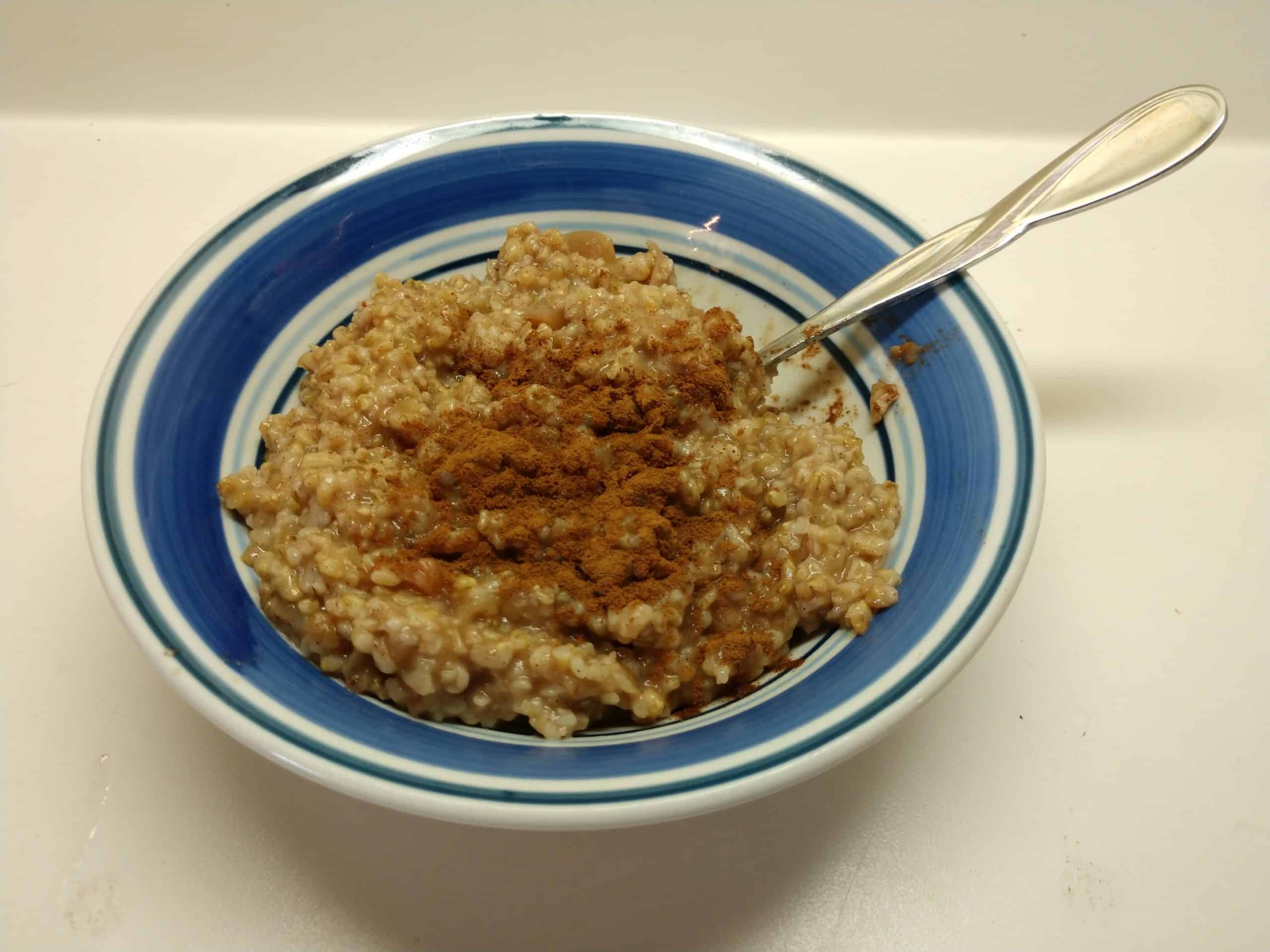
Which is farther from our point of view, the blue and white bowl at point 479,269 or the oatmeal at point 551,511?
the oatmeal at point 551,511

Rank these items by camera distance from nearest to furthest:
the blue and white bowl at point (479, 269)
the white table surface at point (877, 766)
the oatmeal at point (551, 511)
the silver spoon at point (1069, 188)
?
the blue and white bowl at point (479, 269), the oatmeal at point (551, 511), the white table surface at point (877, 766), the silver spoon at point (1069, 188)

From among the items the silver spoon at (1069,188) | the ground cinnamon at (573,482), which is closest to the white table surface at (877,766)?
the silver spoon at (1069,188)

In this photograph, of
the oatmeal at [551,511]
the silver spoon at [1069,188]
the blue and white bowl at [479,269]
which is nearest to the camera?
the blue and white bowl at [479,269]

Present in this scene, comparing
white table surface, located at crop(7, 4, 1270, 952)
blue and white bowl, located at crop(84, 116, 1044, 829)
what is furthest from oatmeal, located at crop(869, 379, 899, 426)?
white table surface, located at crop(7, 4, 1270, 952)

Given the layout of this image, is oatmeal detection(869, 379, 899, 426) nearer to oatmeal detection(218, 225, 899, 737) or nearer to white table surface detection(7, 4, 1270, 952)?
oatmeal detection(218, 225, 899, 737)

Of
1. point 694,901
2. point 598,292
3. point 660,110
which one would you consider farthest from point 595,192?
point 694,901

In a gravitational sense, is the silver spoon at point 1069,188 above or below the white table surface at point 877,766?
above

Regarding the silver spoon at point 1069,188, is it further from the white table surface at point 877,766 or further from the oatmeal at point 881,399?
the white table surface at point 877,766

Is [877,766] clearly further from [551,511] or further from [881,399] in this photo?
[551,511]
